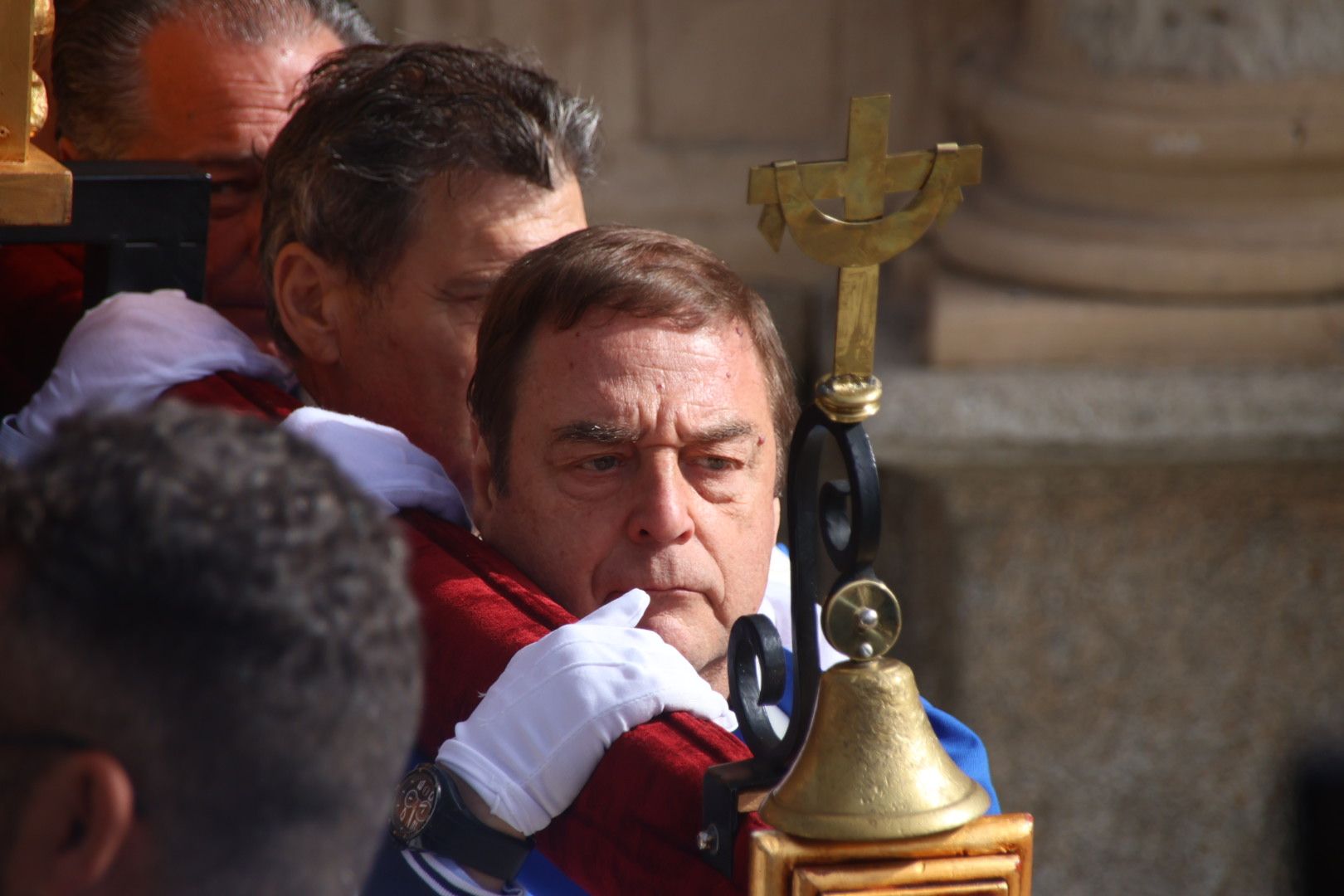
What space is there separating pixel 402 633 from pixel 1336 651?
422 cm

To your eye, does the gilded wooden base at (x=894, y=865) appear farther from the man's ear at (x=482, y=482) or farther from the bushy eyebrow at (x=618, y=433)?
the man's ear at (x=482, y=482)

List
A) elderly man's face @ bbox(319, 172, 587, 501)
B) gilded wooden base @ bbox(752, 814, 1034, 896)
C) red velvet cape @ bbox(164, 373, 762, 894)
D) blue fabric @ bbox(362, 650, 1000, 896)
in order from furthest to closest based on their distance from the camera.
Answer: elderly man's face @ bbox(319, 172, 587, 501), blue fabric @ bbox(362, 650, 1000, 896), red velvet cape @ bbox(164, 373, 762, 894), gilded wooden base @ bbox(752, 814, 1034, 896)

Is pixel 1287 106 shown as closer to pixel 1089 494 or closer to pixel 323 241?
pixel 1089 494

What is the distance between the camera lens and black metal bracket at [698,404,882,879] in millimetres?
1230

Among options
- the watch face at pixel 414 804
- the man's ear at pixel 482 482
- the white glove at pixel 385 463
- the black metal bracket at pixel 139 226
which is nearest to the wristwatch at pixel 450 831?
the watch face at pixel 414 804

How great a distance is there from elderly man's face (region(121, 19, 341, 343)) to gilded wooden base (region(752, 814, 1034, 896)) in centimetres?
182

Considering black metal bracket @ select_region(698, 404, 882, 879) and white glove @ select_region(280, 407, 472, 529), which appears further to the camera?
white glove @ select_region(280, 407, 472, 529)

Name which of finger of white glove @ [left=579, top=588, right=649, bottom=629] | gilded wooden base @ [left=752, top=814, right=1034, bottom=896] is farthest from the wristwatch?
gilded wooden base @ [left=752, top=814, right=1034, bottom=896]

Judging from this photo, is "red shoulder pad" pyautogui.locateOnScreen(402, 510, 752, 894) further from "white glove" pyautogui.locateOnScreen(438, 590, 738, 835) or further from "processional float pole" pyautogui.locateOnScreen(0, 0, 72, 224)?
"processional float pole" pyautogui.locateOnScreen(0, 0, 72, 224)

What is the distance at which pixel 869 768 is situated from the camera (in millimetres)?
1195

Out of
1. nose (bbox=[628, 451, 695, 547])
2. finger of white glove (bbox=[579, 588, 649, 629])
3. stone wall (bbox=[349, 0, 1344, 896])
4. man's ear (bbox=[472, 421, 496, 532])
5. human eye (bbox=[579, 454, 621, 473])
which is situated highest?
finger of white glove (bbox=[579, 588, 649, 629])

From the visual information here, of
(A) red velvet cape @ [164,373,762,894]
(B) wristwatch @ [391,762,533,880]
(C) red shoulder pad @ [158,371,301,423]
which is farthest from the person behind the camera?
(C) red shoulder pad @ [158,371,301,423]

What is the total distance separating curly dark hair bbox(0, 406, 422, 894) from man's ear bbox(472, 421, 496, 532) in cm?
126

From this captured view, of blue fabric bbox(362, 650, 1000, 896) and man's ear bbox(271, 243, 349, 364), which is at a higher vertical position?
man's ear bbox(271, 243, 349, 364)
